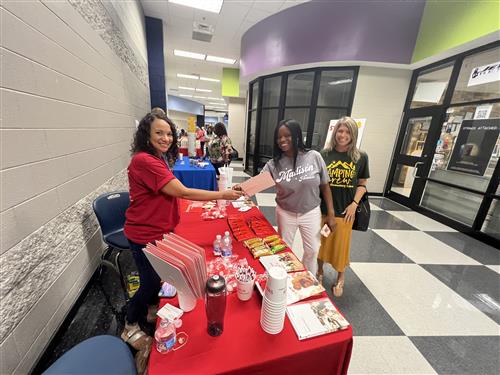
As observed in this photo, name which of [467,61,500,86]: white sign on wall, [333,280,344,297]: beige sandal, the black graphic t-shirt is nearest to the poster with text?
[467,61,500,86]: white sign on wall

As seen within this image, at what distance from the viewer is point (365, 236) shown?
2.99 meters

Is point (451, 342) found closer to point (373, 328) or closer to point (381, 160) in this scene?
point (373, 328)

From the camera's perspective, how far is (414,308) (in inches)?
70.8

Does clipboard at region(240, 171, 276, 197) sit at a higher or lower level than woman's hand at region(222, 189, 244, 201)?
higher

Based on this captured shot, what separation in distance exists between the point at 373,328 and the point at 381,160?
412cm

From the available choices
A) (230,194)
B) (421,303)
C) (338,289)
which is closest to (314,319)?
(230,194)

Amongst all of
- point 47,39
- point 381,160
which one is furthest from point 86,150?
point 381,160

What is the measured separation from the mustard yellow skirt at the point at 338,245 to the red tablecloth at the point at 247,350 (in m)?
1.05

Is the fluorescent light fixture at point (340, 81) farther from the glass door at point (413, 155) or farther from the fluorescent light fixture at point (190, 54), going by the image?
the fluorescent light fixture at point (190, 54)

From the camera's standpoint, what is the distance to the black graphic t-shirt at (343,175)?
1.64 m

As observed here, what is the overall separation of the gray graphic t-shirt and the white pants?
0.18ft

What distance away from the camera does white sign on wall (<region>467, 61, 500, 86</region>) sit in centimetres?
296

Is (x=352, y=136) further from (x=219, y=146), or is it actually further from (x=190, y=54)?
(x=190, y=54)

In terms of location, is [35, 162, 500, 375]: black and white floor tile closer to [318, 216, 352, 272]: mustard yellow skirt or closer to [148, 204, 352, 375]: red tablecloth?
→ [318, 216, 352, 272]: mustard yellow skirt
